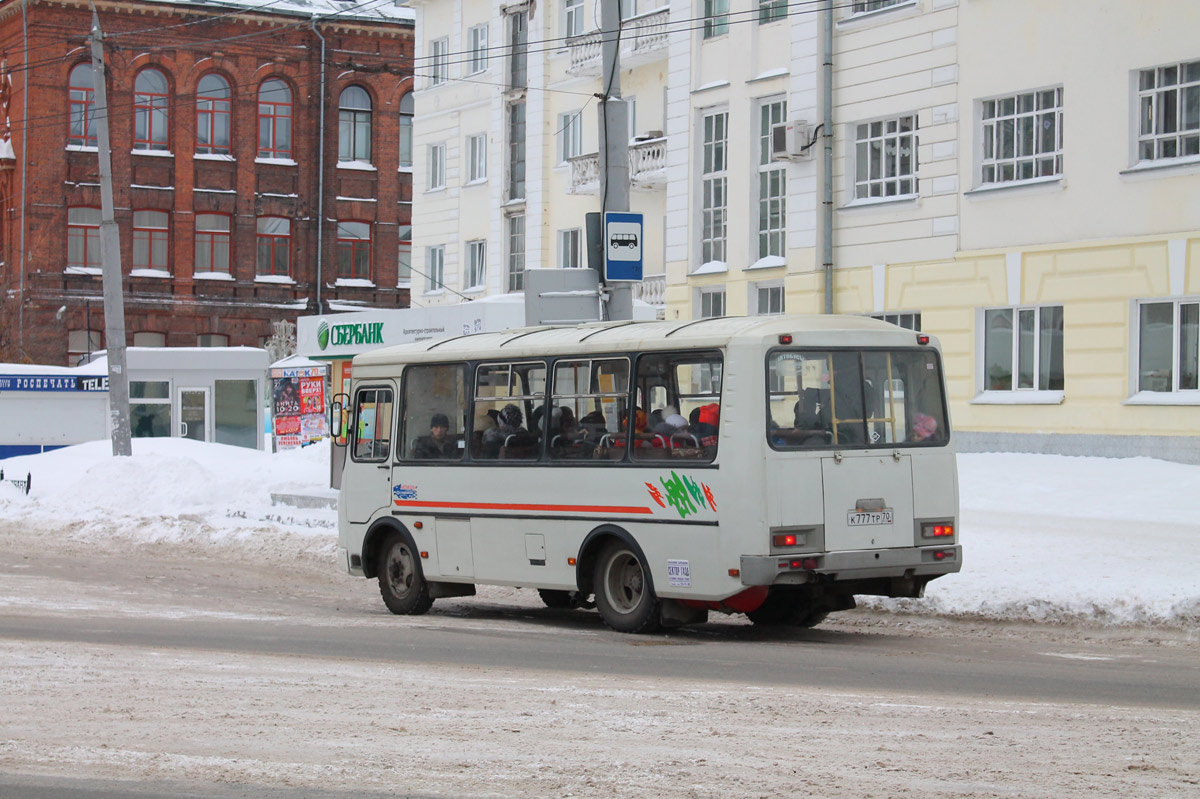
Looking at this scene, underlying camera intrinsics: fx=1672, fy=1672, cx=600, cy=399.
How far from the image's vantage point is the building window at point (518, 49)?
137 ft

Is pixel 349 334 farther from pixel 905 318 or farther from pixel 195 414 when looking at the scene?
pixel 195 414

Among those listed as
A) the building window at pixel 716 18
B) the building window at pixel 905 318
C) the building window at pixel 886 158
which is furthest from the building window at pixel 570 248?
the building window at pixel 905 318

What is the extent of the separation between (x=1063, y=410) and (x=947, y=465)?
1224 centimetres

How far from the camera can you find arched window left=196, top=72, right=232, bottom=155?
61.2 meters

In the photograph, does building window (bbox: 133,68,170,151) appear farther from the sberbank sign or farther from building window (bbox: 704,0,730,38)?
the sberbank sign

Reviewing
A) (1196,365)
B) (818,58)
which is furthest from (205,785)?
(818,58)

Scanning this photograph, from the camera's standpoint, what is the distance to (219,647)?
12.2 meters

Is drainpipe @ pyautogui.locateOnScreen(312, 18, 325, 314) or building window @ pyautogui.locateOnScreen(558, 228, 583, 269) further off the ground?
drainpipe @ pyautogui.locateOnScreen(312, 18, 325, 314)

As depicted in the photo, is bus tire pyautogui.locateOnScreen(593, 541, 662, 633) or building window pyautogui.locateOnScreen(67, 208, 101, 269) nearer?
bus tire pyautogui.locateOnScreen(593, 541, 662, 633)

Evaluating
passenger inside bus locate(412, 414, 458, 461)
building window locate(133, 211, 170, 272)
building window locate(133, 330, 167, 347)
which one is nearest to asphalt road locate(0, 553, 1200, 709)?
passenger inside bus locate(412, 414, 458, 461)

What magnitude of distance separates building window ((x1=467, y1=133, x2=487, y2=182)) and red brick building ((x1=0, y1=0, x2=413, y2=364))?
17.9 metres

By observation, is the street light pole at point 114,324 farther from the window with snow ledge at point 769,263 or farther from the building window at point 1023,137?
the building window at point 1023,137

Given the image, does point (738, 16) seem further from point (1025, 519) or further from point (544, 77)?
point (1025, 519)

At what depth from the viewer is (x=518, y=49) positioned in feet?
138
